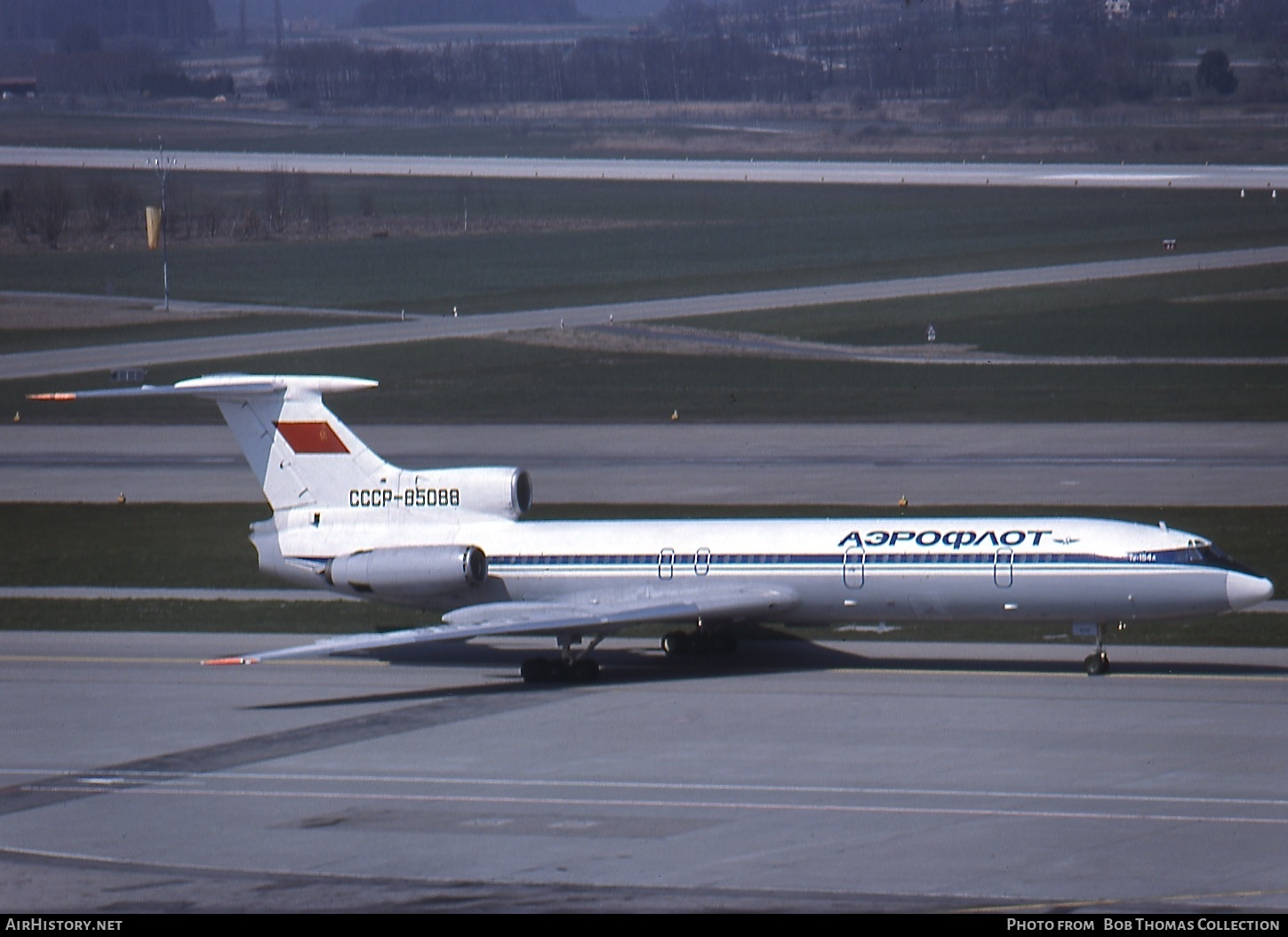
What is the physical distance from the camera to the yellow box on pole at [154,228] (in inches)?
4023

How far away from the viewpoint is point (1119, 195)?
132 m

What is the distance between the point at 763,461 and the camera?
57.7m

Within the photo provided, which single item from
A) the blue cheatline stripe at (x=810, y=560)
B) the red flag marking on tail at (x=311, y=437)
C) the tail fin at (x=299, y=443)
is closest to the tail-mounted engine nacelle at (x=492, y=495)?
the blue cheatline stripe at (x=810, y=560)

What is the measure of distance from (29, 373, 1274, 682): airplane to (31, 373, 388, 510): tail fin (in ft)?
0.11

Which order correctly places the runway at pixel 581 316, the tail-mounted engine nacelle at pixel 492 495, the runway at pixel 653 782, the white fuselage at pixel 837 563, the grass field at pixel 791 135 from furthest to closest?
the grass field at pixel 791 135 → the runway at pixel 581 316 → the tail-mounted engine nacelle at pixel 492 495 → the white fuselage at pixel 837 563 → the runway at pixel 653 782

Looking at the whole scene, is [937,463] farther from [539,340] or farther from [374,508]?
[539,340]

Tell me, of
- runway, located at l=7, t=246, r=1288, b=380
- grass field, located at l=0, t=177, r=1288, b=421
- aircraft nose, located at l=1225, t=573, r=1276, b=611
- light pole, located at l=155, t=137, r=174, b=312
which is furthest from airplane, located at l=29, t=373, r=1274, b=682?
light pole, located at l=155, t=137, r=174, b=312

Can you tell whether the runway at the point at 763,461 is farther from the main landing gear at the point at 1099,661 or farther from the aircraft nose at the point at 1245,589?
the aircraft nose at the point at 1245,589

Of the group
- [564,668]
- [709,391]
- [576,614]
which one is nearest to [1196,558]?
[576,614]

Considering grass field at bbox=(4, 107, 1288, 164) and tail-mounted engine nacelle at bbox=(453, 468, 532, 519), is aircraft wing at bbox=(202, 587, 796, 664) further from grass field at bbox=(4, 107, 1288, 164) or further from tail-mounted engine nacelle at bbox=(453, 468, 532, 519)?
grass field at bbox=(4, 107, 1288, 164)

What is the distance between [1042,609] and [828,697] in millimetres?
4534

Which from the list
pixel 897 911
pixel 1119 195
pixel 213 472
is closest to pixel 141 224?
pixel 1119 195

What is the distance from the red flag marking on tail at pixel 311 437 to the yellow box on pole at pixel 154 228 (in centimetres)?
6730

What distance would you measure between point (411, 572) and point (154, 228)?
75.2 meters
